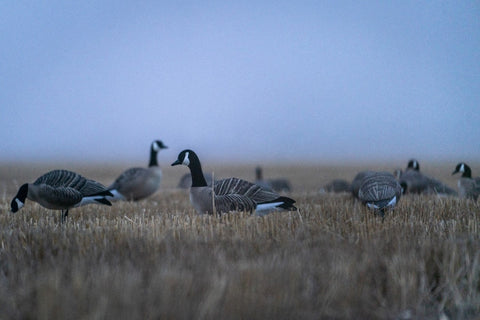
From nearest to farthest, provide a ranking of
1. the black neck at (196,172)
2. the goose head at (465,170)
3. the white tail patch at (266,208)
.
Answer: the white tail patch at (266,208) → the black neck at (196,172) → the goose head at (465,170)

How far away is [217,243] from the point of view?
572 centimetres

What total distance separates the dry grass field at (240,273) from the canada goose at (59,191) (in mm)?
2291

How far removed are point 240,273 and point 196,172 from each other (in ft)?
16.3

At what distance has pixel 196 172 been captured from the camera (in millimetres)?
9055

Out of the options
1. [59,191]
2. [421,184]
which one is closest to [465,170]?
[421,184]

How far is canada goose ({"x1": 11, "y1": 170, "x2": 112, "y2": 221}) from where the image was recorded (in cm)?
891

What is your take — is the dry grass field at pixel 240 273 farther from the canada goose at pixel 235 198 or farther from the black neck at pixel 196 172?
the black neck at pixel 196 172

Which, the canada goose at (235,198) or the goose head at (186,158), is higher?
the goose head at (186,158)

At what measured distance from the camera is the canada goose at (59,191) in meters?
8.91

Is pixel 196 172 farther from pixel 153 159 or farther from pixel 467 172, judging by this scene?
pixel 467 172

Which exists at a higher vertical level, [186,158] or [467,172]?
[186,158]

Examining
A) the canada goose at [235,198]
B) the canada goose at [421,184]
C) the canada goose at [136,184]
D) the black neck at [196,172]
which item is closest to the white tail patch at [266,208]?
the canada goose at [235,198]

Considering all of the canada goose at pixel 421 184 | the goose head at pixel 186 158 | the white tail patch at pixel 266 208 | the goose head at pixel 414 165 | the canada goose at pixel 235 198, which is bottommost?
the canada goose at pixel 421 184

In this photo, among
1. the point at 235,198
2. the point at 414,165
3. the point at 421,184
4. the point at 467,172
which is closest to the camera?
the point at 235,198
